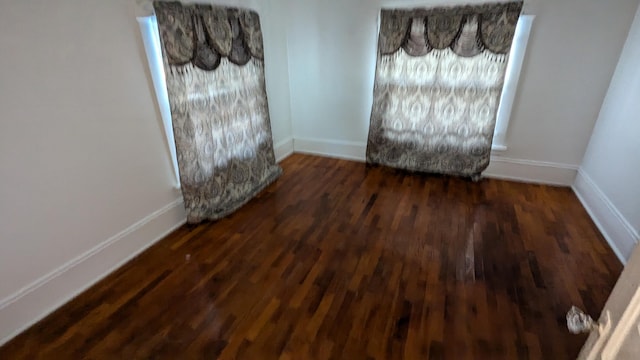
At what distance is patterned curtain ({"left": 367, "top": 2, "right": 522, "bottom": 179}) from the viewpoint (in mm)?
3062

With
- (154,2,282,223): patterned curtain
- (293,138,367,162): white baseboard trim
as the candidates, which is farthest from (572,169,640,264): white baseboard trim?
(154,2,282,223): patterned curtain

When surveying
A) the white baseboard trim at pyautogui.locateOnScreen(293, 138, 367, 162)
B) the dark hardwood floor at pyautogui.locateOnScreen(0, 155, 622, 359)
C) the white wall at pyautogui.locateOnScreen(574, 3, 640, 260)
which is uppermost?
the white wall at pyautogui.locateOnScreen(574, 3, 640, 260)

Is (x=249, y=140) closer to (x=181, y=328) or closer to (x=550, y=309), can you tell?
(x=181, y=328)

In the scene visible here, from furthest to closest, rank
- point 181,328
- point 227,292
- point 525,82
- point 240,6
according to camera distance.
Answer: point 525,82, point 240,6, point 227,292, point 181,328

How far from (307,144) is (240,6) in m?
1.91

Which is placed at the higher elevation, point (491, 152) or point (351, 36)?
point (351, 36)

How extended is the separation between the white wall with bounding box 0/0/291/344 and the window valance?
7.71 ft

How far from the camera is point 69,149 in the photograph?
1.88m

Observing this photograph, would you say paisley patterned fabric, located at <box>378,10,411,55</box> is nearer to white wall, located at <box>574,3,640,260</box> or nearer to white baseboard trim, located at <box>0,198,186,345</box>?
white wall, located at <box>574,3,640,260</box>

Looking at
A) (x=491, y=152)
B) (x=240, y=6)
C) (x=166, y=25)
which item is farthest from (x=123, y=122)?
(x=491, y=152)

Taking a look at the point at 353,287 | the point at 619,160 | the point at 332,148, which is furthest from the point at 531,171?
the point at 353,287

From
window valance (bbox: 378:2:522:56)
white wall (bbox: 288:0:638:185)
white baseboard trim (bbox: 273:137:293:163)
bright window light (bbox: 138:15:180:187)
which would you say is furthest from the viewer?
white baseboard trim (bbox: 273:137:293:163)

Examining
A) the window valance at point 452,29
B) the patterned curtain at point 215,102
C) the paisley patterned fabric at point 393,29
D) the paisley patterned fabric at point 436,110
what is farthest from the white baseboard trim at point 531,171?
the patterned curtain at point 215,102

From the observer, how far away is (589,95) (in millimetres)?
3006
